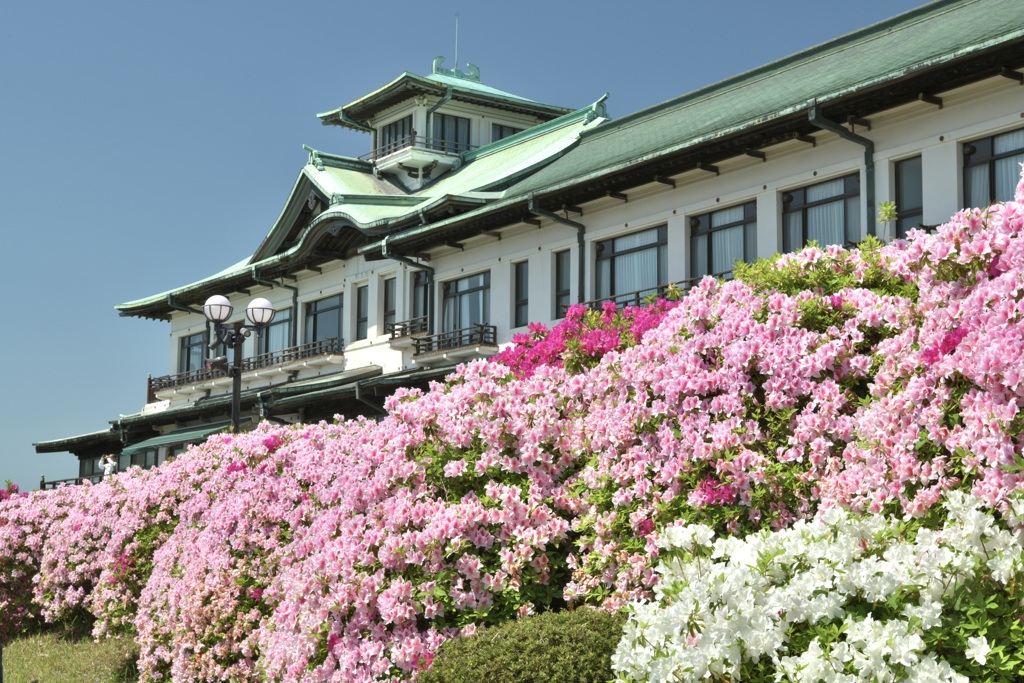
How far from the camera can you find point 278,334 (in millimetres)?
42031

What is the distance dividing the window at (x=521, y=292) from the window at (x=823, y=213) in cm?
852

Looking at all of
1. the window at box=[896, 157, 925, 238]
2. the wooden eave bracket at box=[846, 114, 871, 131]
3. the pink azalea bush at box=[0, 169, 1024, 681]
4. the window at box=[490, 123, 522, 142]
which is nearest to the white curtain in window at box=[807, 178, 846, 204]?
the wooden eave bracket at box=[846, 114, 871, 131]

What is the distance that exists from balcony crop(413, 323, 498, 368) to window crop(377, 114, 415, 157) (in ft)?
38.8

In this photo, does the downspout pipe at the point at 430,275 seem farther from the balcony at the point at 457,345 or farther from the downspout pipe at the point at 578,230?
the downspout pipe at the point at 578,230

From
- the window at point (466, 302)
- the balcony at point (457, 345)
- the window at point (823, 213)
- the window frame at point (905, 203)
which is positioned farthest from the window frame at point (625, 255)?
the window frame at point (905, 203)

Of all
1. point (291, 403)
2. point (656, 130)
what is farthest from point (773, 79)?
point (291, 403)

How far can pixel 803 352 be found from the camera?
8.85 metres

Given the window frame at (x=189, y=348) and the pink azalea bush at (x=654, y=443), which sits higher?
the window frame at (x=189, y=348)

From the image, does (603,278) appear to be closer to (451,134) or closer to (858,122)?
(858,122)

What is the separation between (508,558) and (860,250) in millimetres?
3785

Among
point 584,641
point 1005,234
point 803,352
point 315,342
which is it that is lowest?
point 584,641

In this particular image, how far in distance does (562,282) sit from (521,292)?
1.64 metres

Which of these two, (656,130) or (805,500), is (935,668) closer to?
(805,500)

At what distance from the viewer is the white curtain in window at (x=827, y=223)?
77.0ft
